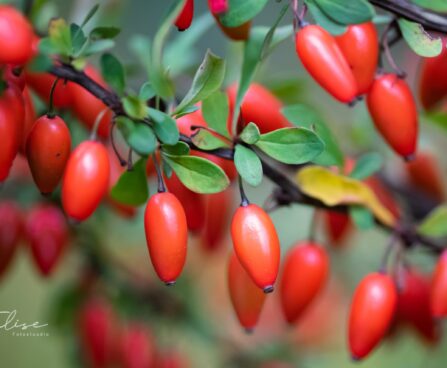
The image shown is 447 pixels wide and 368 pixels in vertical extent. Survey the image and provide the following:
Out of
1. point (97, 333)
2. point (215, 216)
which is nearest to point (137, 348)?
point (97, 333)

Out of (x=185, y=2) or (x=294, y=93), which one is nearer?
(x=185, y=2)

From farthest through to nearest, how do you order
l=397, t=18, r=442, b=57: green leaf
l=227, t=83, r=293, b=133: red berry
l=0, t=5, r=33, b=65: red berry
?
l=227, t=83, r=293, b=133: red berry → l=397, t=18, r=442, b=57: green leaf → l=0, t=5, r=33, b=65: red berry

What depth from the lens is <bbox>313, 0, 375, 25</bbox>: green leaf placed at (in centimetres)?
Answer: 52

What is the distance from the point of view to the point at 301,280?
695 mm

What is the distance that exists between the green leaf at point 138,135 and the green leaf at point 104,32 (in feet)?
0.26

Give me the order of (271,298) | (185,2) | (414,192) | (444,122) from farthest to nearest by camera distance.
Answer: (271,298), (414,192), (444,122), (185,2)

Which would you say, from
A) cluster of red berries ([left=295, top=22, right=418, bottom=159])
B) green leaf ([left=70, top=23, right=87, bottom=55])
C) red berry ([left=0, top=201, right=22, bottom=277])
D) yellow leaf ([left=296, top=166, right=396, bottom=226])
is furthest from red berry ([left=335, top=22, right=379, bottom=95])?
red berry ([left=0, top=201, right=22, bottom=277])

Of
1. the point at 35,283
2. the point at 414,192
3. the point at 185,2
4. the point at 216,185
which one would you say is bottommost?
the point at 35,283

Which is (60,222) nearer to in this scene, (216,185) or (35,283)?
(216,185)

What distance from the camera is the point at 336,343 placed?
1351mm

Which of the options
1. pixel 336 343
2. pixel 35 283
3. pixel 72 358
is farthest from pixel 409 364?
pixel 35 283

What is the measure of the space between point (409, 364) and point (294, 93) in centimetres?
57

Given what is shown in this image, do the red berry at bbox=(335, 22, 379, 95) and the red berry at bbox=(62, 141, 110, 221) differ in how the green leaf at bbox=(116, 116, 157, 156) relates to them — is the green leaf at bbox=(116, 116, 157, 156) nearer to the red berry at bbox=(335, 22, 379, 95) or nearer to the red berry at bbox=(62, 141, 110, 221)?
the red berry at bbox=(62, 141, 110, 221)

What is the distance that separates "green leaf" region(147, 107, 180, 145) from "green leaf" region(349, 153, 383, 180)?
24 cm
